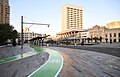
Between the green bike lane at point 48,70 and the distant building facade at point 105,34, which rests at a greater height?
the distant building facade at point 105,34

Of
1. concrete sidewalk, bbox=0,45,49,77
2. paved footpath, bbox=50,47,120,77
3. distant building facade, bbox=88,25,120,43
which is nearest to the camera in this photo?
paved footpath, bbox=50,47,120,77

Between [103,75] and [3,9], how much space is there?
144m

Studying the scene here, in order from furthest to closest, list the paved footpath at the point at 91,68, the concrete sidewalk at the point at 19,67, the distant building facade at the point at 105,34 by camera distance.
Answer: the distant building facade at the point at 105,34 < the concrete sidewalk at the point at 19,67 < the paved footpath at the point at 91,68

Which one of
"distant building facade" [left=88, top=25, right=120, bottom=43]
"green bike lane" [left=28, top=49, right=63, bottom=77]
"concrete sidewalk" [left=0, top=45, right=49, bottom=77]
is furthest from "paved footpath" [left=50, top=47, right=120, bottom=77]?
"distant building facade" [left=88, top=25, right=120, bottom=43]

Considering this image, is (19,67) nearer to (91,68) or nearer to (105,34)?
(91,68)

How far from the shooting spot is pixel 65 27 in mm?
194625

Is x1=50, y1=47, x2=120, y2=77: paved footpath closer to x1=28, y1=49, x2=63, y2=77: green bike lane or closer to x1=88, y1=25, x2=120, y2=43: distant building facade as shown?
x1=28, y1=49, x2=63, y2=77: green bike lane

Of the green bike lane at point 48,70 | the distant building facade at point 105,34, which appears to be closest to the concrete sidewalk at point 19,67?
the green bike lane at point 48,70

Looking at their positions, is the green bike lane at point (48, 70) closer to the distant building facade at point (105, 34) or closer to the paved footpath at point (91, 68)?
the paved footpath at point (91, 68)

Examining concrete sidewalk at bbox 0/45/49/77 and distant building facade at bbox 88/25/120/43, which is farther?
distant building facade at bbox 88/25/120/43

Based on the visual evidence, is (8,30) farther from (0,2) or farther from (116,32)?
(116,32)

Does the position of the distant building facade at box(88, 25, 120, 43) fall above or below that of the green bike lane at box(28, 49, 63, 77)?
above

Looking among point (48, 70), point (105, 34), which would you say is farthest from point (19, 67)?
point (105, 34)

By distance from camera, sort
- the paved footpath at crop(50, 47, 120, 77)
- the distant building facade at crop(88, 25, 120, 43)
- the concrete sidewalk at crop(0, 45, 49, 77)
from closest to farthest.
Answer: the paved footpath at crop(50, 47, 120, 77) → the concrete sidewalk at crop(0, 45, 49, 77) → the distant building facade at crop(88, 25, 120, 43)
